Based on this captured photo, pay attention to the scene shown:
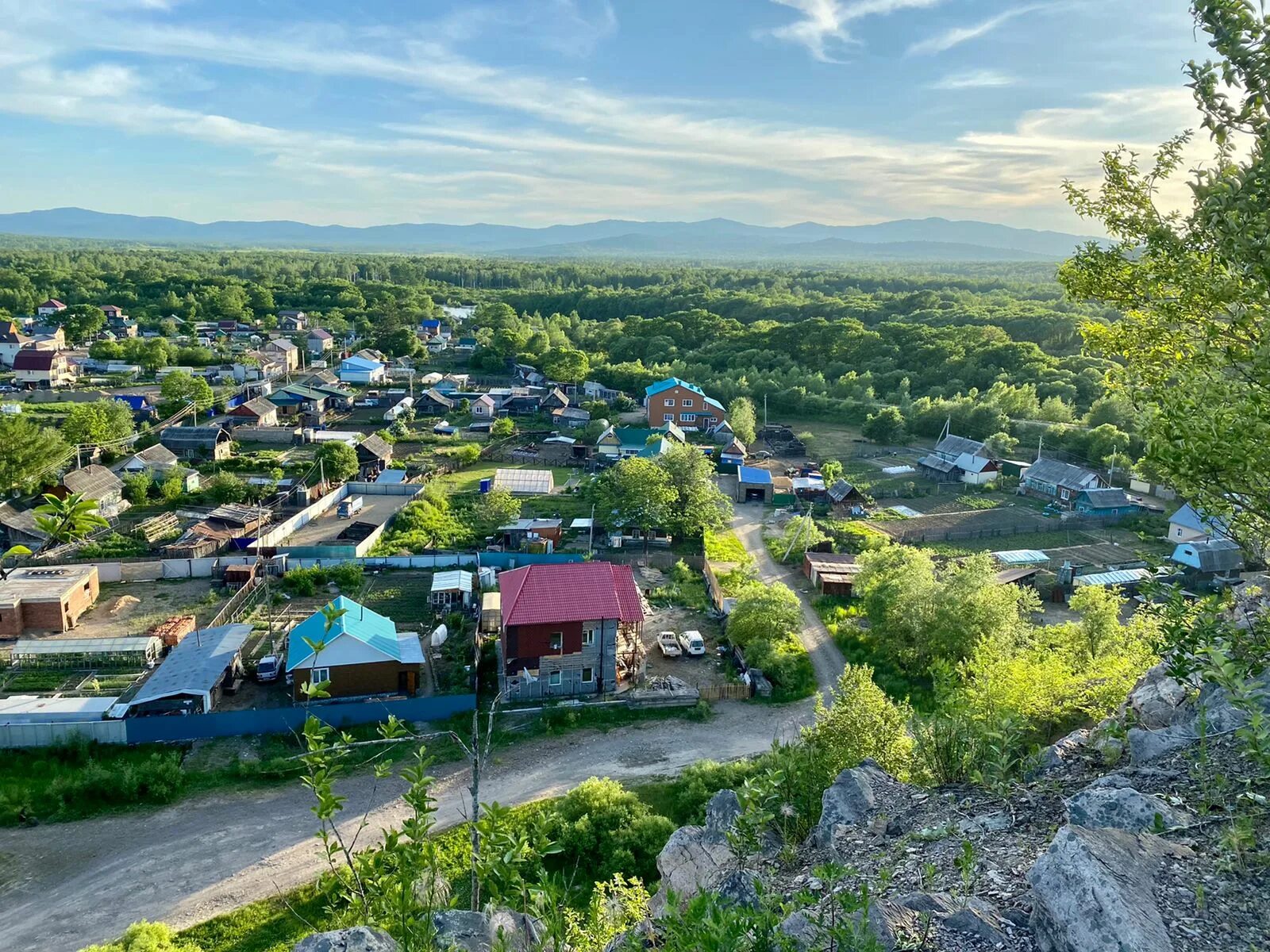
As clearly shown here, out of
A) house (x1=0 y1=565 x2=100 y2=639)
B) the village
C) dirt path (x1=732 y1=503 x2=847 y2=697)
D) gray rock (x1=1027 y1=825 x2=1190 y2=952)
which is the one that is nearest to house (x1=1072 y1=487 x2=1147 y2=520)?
the village

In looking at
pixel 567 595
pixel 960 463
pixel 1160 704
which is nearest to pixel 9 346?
pixel 567 595

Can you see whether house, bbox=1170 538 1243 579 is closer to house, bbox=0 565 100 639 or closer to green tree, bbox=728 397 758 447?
green tree, bbox=728 397 758 447

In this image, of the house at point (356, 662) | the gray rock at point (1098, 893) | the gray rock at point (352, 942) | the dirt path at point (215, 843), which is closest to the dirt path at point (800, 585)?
the dirt path at point (215, 843)

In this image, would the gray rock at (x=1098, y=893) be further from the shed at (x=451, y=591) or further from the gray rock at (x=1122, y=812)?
the shed at (x=451, y=591)

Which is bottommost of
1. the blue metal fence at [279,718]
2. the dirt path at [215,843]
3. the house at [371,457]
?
the dirt path at [215,843]

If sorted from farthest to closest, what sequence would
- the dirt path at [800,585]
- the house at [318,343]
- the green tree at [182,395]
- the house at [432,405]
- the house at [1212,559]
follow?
1. the house at [318,343]
2. the house at [432,405]
3. the green tree at [182,395]
4. the house at [1212,559]
5. the dirt path at [800,585]

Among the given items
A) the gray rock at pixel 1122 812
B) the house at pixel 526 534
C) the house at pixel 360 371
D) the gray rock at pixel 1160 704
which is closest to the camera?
the gray rock at pixel 1122 812

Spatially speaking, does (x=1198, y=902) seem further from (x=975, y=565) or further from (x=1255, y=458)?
(x=975, y=565)
